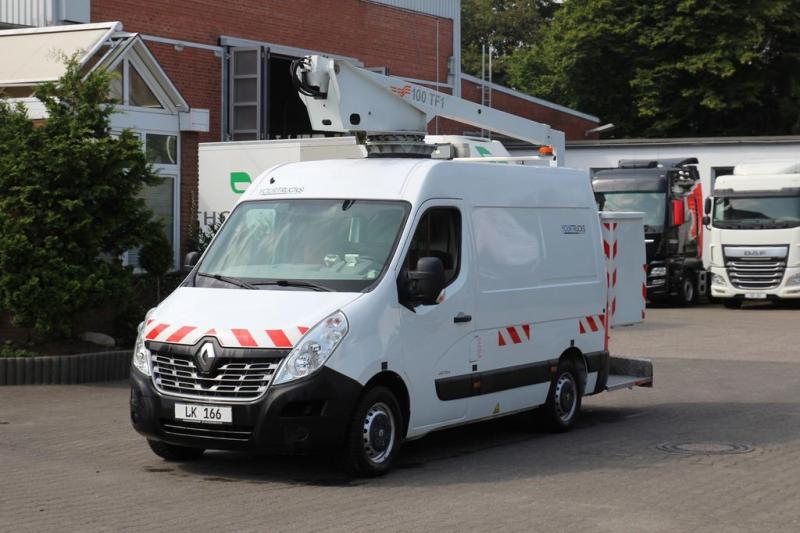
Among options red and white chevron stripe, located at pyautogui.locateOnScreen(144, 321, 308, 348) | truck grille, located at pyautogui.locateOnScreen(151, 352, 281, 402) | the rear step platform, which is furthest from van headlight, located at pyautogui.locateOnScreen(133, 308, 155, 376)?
the rear step platform

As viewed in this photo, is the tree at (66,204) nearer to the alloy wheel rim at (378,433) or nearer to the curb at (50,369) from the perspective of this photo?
the curb at (50,369)

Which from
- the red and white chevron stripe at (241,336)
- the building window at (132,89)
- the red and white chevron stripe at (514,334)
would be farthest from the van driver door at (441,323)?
the building window at (132,89)

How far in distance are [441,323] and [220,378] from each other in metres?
1.87

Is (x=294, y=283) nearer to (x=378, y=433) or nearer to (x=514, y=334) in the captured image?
(x=378, y=433)

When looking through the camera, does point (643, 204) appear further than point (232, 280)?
Yes

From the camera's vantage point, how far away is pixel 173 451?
10.4 metres

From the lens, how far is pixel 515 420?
1270 centimetres

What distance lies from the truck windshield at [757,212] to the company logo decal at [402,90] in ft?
62.9

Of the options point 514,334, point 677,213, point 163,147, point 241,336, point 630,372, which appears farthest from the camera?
point 677,213

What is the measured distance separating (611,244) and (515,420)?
2165 millimetres

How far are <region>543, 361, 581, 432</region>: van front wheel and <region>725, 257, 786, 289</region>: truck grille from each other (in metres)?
18.8

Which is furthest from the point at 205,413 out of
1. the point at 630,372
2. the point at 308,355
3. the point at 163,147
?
the point at 163,147

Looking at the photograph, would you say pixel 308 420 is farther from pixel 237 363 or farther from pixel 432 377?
pixel 432 377

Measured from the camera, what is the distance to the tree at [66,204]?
1574 cm
